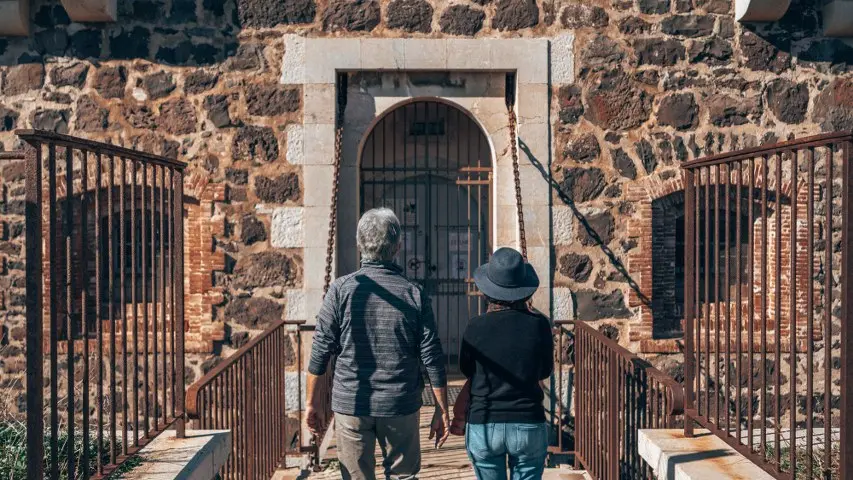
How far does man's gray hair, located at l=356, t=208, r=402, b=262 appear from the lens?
3.47 m

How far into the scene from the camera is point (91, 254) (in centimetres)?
667

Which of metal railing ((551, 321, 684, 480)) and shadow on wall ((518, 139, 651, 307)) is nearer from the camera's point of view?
metal railing ((551, 321, 684, 480))

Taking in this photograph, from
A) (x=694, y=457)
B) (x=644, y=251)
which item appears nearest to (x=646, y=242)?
(x=644, y=251)

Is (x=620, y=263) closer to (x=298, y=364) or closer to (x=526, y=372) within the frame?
(x=298, y=364)

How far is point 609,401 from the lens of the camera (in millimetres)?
4523

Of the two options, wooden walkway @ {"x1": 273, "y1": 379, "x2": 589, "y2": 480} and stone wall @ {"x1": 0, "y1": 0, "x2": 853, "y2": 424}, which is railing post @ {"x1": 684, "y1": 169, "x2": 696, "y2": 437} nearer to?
wooden walkway @ {"x1": 273, "y1": 379, "x2": 589, "y2": 480}

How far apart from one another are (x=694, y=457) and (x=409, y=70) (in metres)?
3.93

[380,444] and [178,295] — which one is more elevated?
[178,295]

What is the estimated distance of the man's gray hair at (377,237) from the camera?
137 inches

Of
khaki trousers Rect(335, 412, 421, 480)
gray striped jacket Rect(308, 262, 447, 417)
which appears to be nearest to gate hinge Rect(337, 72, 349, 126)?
gray striped jacket Rect(308, 262, 447, 417)

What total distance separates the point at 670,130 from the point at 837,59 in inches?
58.3

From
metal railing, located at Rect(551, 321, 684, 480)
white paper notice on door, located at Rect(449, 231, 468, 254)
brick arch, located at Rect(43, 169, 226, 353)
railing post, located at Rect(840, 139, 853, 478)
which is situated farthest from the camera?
white paper notice on door, located at Rect(449, 231, 468, 254)

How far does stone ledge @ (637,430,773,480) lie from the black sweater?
61 centimetres

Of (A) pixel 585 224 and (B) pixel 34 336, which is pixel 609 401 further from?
(B) pixel 34 336
